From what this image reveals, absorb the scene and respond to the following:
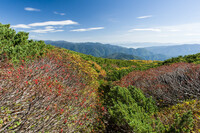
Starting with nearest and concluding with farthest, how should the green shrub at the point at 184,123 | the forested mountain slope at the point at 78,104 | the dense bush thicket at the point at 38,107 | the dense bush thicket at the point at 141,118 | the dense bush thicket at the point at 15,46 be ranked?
the green shrub at the point at 184,123, the dense bush thicket at the point at 141,118, the forested mountain slope at the point at 78,104, the dense bush thicket at the point at 38,107, the dense bush thicket at the point at 15,46

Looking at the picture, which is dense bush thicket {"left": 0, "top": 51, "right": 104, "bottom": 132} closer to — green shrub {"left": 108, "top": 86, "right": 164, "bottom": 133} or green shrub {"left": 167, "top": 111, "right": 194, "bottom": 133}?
green shrub {"left": 108, "top": 86, "right": 164, "bottom": 133}

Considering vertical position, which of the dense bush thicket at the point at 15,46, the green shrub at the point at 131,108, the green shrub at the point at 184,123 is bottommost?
the green shrub at the point at 131,108

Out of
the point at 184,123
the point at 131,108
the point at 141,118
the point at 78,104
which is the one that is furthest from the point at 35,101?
the point at 184,123

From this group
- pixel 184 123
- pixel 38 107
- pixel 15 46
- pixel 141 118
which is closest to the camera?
pixel 184 123

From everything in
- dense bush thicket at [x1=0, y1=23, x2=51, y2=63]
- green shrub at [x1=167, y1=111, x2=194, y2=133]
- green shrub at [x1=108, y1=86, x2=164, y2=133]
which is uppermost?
dense bush thicket at [x1=0, y1=23, x2=51, y2=63]

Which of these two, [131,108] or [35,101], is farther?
[35,101]

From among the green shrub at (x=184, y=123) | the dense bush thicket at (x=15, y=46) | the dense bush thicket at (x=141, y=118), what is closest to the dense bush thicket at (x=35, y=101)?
the dense bush thicket at (x=15, y=46)

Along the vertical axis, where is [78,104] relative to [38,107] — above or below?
below

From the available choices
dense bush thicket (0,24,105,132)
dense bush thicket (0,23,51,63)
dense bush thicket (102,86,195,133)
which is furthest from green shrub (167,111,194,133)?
dense bush thicket (0,23,51,63)

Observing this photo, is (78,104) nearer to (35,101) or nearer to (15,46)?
(35,101)

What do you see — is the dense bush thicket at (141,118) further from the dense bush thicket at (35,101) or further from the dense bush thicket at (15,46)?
the dense bush thicket at (15,46)

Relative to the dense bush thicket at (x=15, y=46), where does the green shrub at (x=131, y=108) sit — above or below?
below

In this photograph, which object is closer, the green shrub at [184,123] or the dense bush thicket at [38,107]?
the green shrub at [184,123]

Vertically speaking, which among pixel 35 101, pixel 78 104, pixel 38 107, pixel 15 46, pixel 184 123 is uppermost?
pixel 15 46
